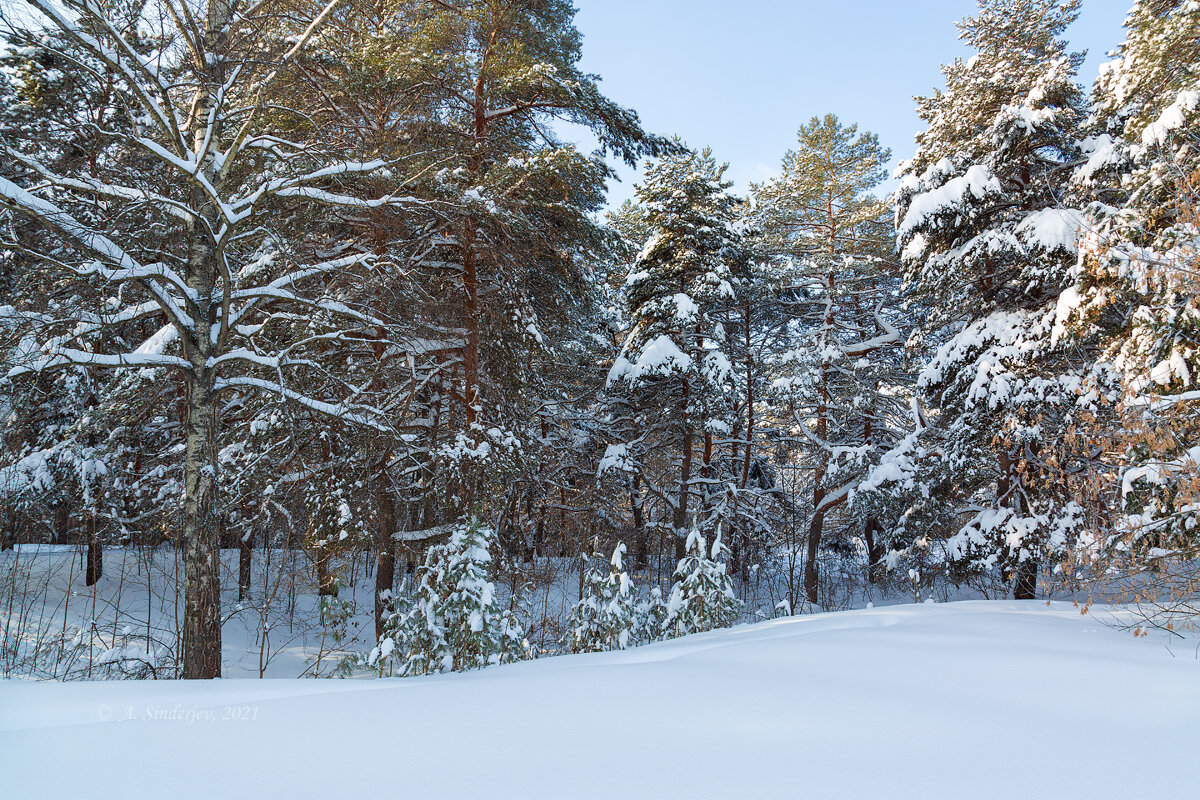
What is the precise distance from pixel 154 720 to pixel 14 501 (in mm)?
13242

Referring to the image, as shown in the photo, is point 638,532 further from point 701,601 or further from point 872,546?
point 701,601

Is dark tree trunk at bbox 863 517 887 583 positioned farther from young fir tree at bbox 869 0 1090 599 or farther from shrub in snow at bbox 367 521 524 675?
shrub in snow at bbox 367 521 524 675

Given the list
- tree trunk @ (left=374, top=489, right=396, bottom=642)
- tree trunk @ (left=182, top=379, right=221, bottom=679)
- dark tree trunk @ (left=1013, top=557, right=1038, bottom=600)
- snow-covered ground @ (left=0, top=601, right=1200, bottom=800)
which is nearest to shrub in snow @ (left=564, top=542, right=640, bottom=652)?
snow-covered ground @ (left=0, top=601, right=1200, bottom=800)

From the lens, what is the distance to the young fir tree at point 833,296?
15.7 meters

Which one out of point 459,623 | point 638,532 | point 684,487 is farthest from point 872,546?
point 459,623

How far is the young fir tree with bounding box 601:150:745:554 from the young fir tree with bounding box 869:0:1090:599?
4359 millimetres

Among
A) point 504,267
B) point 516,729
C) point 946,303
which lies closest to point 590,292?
point 504,267

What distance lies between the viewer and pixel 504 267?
9758 millimetres

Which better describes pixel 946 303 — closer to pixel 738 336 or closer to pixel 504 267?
pixel 738 336

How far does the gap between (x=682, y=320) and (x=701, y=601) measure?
26.6 ft

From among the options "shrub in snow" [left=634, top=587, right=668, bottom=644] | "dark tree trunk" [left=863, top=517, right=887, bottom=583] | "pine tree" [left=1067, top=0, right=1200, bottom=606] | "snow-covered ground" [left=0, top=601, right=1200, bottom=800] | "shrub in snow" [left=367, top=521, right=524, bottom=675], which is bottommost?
"dark tree trunk" [left=863, top=517, right=887, bottom=583]

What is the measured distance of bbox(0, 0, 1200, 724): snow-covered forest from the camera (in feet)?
18.4

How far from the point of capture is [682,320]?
1438 centimetres

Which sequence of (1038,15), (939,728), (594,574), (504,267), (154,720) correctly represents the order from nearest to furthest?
1. (939,728)
2. (154,720)
3. (594,574)
4. (504,267)
5. (1038,15)
